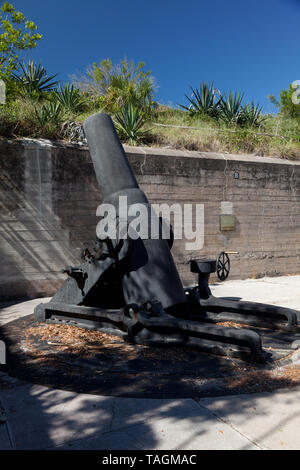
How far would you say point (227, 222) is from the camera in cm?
960

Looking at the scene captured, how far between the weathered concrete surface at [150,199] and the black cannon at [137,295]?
2493 millimetres

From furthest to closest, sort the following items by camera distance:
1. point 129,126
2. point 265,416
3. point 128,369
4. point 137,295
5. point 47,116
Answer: point 129,126, point 47,116, point 137,295, point 128,369, point 265,416

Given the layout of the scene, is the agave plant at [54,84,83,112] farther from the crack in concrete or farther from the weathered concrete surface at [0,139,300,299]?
the crack in concrete

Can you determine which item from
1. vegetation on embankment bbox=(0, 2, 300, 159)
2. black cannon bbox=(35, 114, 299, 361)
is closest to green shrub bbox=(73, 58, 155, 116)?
vegetation on embankment bbox=(0, 2, 300, 159)

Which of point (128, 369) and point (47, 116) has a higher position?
point (47, 116)

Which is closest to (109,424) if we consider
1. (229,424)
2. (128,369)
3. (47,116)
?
(229,424)

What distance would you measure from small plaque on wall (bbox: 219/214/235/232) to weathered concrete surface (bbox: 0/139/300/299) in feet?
0.33

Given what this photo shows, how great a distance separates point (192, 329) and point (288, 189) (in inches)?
304

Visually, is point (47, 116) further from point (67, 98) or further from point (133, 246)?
point (133, 246)

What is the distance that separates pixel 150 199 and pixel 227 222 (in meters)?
1.99

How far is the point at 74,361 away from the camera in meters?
Result: 3.80
